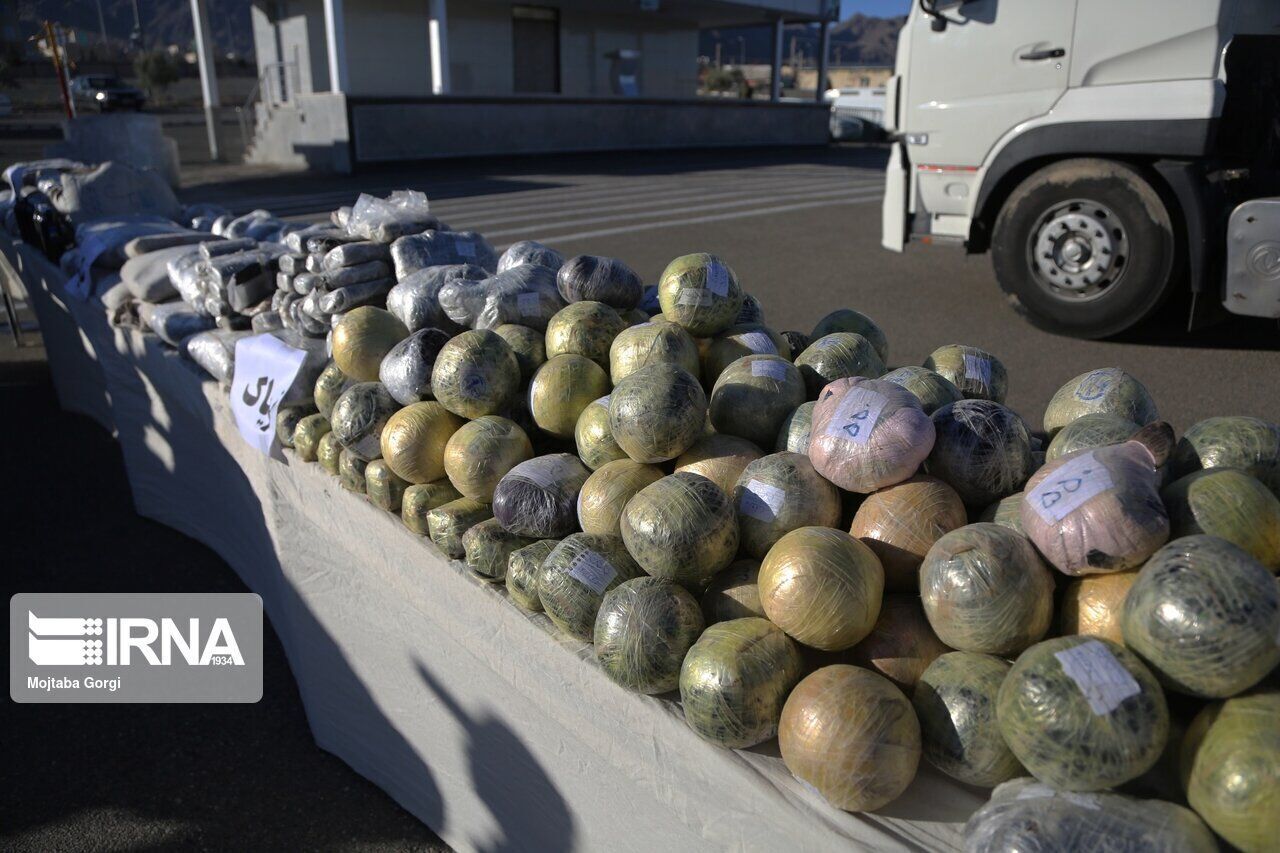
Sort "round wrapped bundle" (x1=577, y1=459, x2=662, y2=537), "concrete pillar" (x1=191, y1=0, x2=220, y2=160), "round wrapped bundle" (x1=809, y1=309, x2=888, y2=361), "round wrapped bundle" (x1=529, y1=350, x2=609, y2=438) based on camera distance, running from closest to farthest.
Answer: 1. "round wrapped bundle" (x1=577, y1=459, x2=662, y2=537)
2. "round wrapped bundle" (x1=529, y1=350, x2=609, y2=438)
3. "round wrapped bundle" (x1=809, y1=309, x2=888, y2=361)
4. "concrete pillar" (x1=191, y1=0, x2=220, y2=160)

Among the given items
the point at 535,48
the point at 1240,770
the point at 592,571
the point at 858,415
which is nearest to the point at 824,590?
the point at 858,415

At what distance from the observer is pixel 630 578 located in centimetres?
196

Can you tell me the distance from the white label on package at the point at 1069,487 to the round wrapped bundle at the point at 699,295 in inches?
44.9

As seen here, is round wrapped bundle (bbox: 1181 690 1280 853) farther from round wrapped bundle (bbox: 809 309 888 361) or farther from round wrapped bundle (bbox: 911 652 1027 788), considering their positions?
round wrapped bundle (bbox: 809 309 888 361)

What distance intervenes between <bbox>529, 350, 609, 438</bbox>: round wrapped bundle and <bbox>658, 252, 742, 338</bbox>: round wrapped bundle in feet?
1.05

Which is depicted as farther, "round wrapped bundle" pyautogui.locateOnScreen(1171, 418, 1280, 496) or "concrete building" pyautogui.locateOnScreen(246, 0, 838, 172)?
"concrete building" pyautogui.locateOnScreen(246, 0, 838, 172)

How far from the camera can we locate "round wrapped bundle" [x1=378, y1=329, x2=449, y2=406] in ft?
8.41

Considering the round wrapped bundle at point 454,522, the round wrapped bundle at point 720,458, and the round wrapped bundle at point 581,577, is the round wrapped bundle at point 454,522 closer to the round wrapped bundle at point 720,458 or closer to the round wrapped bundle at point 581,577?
the round wrapped bundle at point 581,577

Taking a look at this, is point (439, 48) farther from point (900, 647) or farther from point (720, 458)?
point (900, 647)

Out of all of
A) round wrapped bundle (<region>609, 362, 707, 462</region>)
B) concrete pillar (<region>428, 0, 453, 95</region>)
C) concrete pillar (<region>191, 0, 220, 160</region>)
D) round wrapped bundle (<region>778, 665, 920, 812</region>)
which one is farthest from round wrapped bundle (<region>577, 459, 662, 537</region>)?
concrete pillar (<region>191, 0, 220, 160</region>)

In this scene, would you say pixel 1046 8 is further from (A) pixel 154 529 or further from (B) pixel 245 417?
(A) pixel 154 529

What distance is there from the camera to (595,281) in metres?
2.73

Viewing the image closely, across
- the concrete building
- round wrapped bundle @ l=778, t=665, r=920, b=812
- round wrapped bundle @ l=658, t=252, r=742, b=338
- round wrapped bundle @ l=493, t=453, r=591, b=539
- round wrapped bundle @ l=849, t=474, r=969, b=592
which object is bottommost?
round wrapped bundle @ l=778, t=665, r=920, b=812

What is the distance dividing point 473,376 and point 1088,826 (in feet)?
5.74
